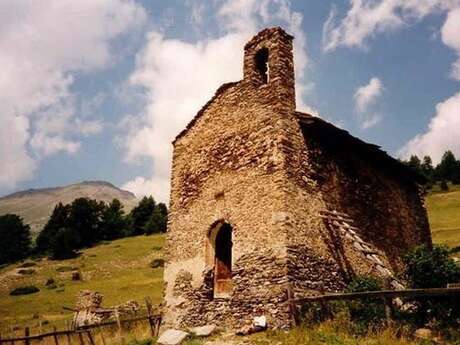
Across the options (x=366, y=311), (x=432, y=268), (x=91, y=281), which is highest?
(x=91, y=281)

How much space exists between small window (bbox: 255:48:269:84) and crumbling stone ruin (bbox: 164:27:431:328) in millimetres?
37

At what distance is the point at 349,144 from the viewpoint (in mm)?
16031

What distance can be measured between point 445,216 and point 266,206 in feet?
155

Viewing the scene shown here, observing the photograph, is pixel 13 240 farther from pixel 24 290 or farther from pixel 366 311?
pixel 366 311

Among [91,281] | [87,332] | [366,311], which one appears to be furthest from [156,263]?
[366,311]

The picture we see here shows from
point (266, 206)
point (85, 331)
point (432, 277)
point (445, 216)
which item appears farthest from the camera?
point (445, 216)

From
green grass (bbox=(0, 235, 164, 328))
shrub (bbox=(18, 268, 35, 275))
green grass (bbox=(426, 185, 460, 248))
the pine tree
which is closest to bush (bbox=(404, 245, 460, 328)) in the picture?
green grass (bbox=(426, 185, 460, 248))

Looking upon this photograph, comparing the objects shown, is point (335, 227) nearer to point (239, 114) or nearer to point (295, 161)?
point (295, 161)

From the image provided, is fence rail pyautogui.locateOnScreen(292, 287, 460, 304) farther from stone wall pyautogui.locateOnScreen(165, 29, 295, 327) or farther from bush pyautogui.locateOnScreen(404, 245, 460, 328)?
stone wall pyautogui.locateOnScreen(165, 29, 295, 327)

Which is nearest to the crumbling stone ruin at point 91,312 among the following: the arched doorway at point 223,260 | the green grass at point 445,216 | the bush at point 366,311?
the arched doorway at point 223,260

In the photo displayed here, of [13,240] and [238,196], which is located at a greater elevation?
[13,240]

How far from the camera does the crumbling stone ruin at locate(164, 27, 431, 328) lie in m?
12.6

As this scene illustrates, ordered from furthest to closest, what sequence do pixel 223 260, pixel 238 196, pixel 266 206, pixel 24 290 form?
pixel 24 290 → pixel 223 260 → pixel 238 196 → pixel 266 206

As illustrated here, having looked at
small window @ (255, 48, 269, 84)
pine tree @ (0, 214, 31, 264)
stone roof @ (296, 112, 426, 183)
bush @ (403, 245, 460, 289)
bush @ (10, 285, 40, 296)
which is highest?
pine tree @ (0, 214, 31, 264)
